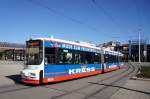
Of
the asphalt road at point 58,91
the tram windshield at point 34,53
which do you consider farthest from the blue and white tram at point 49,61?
the asphalt road at point 58,91

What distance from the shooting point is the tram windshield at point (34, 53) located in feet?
46.3

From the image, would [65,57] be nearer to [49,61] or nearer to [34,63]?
[49,61]

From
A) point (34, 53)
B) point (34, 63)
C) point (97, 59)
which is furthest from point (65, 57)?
point (97, 59)

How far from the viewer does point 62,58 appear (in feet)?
51.9

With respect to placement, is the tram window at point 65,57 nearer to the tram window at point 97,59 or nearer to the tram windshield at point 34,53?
the tram windshield at point 34,53

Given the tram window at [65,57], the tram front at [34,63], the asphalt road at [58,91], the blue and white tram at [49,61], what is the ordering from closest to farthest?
the asphalt road at [58,91]
the tram front at [34,63]
the blue and white tram at [49,61]
the tram window at [65,57]

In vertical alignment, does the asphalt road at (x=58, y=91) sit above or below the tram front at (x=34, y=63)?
below

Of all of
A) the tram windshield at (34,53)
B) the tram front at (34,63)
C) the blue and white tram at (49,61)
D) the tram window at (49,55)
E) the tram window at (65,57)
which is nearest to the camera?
the tram front at (34,63)

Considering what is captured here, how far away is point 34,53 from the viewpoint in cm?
1438

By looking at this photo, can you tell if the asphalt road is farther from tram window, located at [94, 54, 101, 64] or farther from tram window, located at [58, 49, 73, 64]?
tram window, located at [94, 54, 101, 64]

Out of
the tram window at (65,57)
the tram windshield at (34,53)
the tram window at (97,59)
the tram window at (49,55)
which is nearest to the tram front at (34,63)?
the tram windshield at (34,53)

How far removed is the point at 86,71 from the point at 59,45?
6016 millimetres

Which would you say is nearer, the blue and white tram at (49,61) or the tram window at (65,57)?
the blue and white tram at (49,61)

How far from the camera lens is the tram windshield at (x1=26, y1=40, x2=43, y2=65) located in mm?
14102
